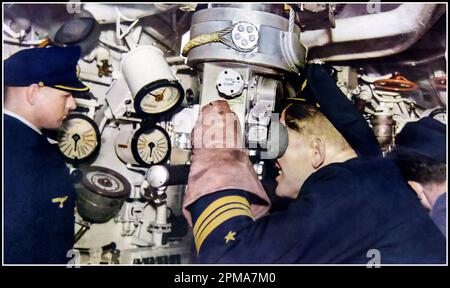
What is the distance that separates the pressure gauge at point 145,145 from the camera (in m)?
1.89

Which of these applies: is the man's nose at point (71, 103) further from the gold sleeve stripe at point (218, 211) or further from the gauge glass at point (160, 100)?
the gold sleeve stripe at point (218, 211)

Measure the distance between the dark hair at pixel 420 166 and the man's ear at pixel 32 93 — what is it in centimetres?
138

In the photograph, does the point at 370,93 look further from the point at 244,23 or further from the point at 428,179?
the point at 244,23

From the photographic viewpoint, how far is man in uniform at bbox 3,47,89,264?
1.82 metres

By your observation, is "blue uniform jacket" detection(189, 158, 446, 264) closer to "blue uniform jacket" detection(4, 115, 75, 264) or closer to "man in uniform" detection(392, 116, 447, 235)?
"man in uniform" detection(392, 116, 447, 235)

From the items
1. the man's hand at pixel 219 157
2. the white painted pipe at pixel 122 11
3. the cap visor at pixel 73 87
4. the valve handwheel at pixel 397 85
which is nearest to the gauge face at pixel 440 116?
the valve handwheel at pixel 397 85

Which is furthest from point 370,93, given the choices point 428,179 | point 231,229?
point 231,229

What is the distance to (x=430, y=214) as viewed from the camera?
1.84 m

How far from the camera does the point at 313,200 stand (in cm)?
175

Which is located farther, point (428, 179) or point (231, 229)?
point (428, 179)

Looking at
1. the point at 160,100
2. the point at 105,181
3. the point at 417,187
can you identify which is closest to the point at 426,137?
the point at 417,187

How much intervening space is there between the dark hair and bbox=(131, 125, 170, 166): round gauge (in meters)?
0.88

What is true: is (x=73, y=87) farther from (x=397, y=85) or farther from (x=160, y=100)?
(x=397, y=85)
